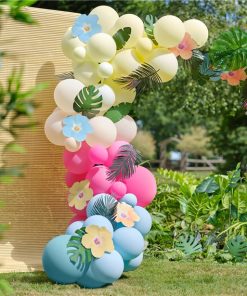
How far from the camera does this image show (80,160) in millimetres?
5977

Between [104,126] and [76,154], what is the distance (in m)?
0.41

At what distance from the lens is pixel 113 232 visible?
18.9 feet

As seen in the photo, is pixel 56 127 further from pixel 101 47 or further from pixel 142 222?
pixel 142 222

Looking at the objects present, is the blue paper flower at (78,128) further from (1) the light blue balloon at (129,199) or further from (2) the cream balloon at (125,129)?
(1) the light blue balloon at (129,199)

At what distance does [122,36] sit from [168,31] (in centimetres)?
42

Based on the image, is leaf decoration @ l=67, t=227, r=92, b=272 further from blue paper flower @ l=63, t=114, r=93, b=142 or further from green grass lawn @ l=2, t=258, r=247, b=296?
blue paper flower @ l=63, t=114, r=93, b=142

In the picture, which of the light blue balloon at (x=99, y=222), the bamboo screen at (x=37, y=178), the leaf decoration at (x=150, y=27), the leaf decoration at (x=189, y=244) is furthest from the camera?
the leaf decoration at (x=189, y=244)

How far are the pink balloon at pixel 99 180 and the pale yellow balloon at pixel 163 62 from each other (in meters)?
1.05

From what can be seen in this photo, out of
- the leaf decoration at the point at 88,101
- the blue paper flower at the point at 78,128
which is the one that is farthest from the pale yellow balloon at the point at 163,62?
the blue paper flower at the point at 78,128

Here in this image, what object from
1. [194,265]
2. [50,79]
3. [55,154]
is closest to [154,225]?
[194,265]

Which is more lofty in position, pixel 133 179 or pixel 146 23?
pixel 146 23

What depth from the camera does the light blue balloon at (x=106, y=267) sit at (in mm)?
5473

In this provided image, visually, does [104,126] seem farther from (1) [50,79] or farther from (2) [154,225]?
(2) [154,225]

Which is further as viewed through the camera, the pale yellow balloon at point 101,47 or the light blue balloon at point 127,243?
the pale yellow balloon at point 101,47
